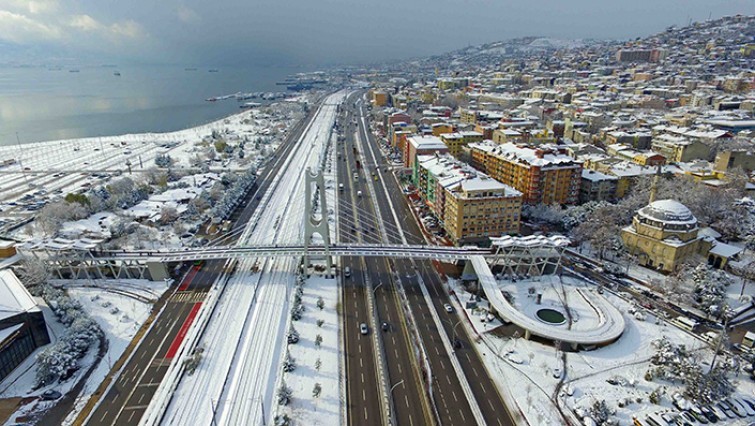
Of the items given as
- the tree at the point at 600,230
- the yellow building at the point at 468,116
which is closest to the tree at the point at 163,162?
the yellow building at the point at 468,116

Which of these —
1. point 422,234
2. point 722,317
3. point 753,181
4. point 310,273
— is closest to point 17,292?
point 310,273

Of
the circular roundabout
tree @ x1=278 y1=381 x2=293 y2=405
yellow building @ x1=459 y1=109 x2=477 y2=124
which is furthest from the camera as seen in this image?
yellow building @ x1=459 y1=109 x2=477 y2=124

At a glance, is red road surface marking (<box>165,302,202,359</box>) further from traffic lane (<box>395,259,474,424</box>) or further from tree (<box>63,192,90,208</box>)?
tree (<box>63,192,90,208</box>)

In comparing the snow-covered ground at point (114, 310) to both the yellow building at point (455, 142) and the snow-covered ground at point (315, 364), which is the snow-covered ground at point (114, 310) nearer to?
the snow-covered ground at point (315, 364)

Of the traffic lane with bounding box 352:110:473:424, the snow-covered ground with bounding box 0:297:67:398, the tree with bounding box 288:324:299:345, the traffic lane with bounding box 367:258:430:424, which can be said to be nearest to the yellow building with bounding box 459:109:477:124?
the traffic lane with bounding box 367:258:430:424

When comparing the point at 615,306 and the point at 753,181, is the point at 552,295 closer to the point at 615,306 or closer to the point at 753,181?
the point at 615,306

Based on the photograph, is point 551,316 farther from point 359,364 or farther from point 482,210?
point 359,364

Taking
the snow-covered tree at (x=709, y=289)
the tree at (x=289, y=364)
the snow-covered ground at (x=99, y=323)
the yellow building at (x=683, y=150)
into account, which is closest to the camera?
the snow-covered ground at (x=99, y=323)
